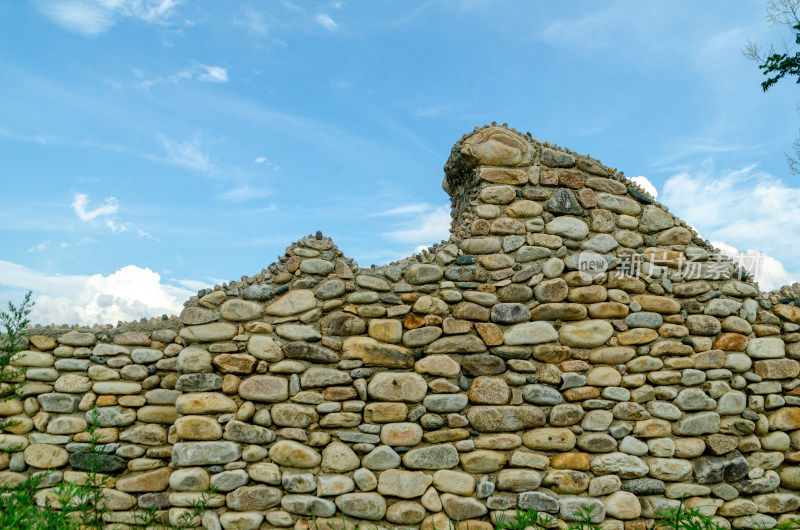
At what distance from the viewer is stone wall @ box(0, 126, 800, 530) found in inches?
153

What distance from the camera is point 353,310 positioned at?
4.18 metres

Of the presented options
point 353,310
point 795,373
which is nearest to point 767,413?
point 795,373

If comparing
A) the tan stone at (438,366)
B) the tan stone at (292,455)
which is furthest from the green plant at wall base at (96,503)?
the tan stone at (438,366)

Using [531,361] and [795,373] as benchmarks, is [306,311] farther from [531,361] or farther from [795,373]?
[795,373]

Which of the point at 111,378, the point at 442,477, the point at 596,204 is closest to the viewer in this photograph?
the point at 442,477

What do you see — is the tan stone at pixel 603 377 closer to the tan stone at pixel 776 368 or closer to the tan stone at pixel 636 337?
the tan stone at pixel 636 337

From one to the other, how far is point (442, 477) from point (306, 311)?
1642 millimetres

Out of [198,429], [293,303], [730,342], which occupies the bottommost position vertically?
[198,429]

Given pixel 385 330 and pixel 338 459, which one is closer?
pixel 338 459

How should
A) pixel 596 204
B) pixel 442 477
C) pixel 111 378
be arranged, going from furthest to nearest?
pixel 596 204 < pixel 111 378 < pixel 442 477

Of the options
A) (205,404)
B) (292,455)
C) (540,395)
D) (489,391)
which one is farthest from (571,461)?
(205,404)

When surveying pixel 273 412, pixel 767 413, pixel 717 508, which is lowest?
pixel 717 508

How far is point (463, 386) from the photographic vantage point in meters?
4.06

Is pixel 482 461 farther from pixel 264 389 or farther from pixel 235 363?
pixel 235 363
